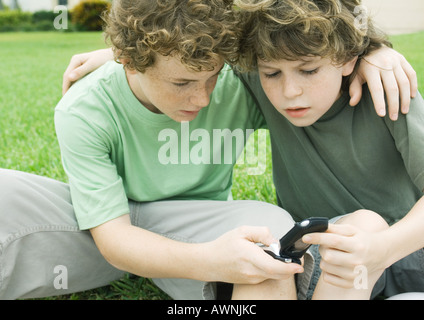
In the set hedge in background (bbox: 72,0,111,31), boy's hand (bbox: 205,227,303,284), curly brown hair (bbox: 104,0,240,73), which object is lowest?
hedge in background (bbox: 72,0,111,31)

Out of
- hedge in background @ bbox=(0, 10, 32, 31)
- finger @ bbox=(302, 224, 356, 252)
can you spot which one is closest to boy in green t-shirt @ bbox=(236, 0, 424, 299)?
finger @ bbox=(302, 224, 356, 252)

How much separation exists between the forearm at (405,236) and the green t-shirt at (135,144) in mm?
719

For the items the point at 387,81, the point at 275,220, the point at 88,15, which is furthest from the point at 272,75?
the point at 88,15

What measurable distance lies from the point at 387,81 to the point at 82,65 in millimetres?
1131

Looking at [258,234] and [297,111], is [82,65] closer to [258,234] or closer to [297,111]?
[297,111]

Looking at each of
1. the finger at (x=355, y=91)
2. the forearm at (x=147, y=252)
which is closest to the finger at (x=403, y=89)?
the finger at (x=355, y=91)

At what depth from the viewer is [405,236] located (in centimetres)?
160

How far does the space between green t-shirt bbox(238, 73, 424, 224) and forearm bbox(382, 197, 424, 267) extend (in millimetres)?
220

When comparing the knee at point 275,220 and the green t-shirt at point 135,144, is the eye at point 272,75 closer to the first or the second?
the green t-shirt at point 135,144

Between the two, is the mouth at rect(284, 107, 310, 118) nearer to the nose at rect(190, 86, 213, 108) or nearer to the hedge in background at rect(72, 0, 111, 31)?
the nose at rect(190, 86, 213, 108)

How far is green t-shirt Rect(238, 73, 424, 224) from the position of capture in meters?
1.88

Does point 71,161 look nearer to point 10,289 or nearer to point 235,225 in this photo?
point 10,289

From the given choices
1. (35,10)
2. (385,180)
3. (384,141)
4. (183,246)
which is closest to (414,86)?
(384,141)

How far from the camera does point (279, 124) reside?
6.63 ft
